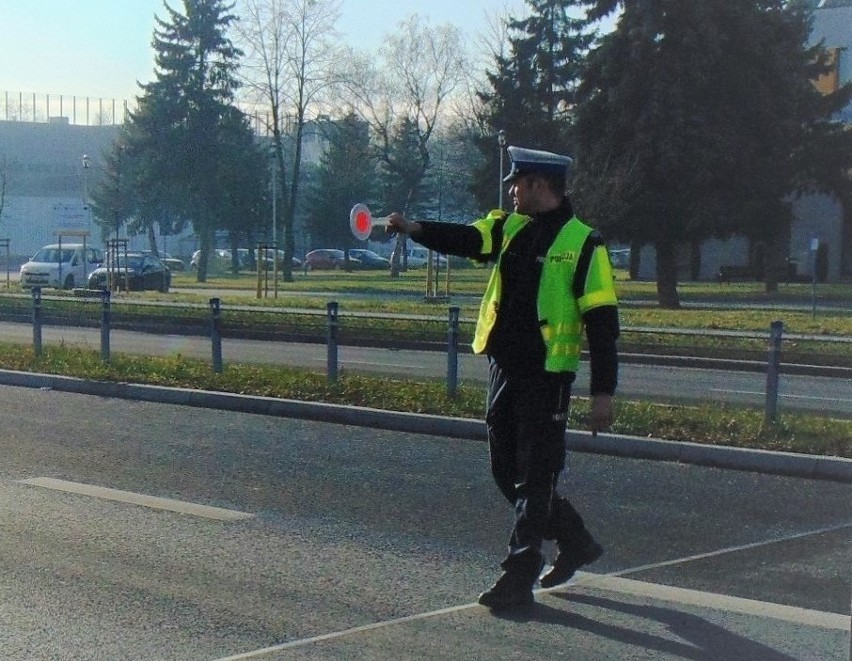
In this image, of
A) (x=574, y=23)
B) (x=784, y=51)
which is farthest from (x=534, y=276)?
(x=574, y=23)

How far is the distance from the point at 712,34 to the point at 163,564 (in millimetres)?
28196

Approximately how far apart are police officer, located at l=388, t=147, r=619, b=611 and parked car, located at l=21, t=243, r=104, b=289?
40484mm

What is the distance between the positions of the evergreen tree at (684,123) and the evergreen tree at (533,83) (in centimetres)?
1432

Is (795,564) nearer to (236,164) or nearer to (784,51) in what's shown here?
(784,51)

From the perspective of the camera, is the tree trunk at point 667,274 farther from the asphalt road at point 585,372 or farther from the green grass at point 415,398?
the green grass at point 415,398

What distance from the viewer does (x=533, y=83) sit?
50.9 m

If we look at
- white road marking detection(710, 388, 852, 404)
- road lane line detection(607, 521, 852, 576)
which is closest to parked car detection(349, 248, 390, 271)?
white road marking detection(710, 388, 852, 404)

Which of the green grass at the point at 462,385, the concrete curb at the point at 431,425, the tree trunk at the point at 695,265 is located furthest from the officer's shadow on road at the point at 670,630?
the tree trunk at the point at 695,265

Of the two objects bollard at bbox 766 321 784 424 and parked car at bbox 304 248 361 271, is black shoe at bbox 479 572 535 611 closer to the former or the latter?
bollard at bbox 766 321 784 424

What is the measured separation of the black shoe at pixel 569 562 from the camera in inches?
232

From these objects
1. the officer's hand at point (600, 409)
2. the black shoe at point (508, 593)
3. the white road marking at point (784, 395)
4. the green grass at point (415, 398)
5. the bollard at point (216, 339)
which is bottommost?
the white road marking at point (784, 395)

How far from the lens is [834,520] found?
7.84 meters

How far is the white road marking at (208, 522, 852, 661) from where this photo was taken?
518 cm

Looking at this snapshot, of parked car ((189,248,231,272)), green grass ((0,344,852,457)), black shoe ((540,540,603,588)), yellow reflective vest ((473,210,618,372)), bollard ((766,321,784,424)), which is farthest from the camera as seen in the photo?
parked car ((189,248,231,272))
